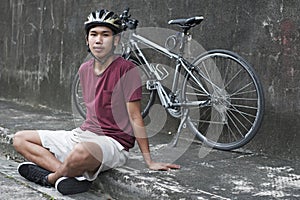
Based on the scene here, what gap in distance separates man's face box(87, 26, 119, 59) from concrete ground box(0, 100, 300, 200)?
0.90m

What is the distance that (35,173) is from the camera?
13.2 ft

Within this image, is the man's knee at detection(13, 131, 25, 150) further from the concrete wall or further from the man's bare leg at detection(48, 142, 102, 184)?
the concrete wall

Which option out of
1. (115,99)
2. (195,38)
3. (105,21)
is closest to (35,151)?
(115,99)

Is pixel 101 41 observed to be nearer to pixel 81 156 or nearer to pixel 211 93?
pixel 81 156

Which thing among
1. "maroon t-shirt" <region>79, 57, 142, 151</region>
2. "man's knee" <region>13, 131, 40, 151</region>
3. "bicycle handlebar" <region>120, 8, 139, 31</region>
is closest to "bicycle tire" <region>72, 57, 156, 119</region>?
"bicycle handlebar" <region>120, 8, 139, 31</region>

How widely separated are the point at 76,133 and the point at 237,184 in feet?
4.32

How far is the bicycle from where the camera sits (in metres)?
4.45

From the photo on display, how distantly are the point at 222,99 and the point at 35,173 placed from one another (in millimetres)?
1717

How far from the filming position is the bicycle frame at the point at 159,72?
4.59 metres

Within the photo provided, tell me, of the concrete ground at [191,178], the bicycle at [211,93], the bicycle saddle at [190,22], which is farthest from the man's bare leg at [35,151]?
the bicycle saddle at [190,22]

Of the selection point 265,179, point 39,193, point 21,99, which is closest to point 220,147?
point 265,179

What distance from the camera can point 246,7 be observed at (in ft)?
14.9

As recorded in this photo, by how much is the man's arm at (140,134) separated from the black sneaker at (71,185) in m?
0.50

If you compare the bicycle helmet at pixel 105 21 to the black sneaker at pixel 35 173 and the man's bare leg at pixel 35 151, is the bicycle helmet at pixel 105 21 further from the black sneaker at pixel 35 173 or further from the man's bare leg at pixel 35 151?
the black sneaker at pixel 35 173
